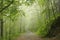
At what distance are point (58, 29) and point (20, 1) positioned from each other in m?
9.12

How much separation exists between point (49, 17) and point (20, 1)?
11.6 metres

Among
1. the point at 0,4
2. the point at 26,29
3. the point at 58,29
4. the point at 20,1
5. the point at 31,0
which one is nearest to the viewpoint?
the point at 0,4

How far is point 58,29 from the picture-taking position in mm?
20203

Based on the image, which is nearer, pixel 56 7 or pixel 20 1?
pixel 20 1

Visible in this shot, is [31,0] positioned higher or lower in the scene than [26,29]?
higher

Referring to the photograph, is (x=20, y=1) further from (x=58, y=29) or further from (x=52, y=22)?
(x=52, y=22)

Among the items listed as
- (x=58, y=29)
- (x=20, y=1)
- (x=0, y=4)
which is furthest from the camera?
(x=58, y=29)

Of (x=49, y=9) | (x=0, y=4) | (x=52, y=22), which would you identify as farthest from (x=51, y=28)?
(x=0, y=4)

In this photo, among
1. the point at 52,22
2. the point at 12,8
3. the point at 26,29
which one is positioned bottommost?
the point at 26,29

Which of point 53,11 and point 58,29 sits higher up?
point 53,11

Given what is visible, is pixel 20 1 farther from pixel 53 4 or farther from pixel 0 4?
pixel 53 4

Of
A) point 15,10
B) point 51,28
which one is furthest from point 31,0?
point 51,28

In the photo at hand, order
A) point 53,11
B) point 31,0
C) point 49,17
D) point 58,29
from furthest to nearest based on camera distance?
point 49,17
point 53,11
point 58,29
point 31,0

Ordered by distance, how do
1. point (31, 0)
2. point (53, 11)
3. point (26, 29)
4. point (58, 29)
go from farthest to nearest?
1. point (26, 29)
2. point (53, 11)
3. point (58, 29)
4. point (31, 0)
